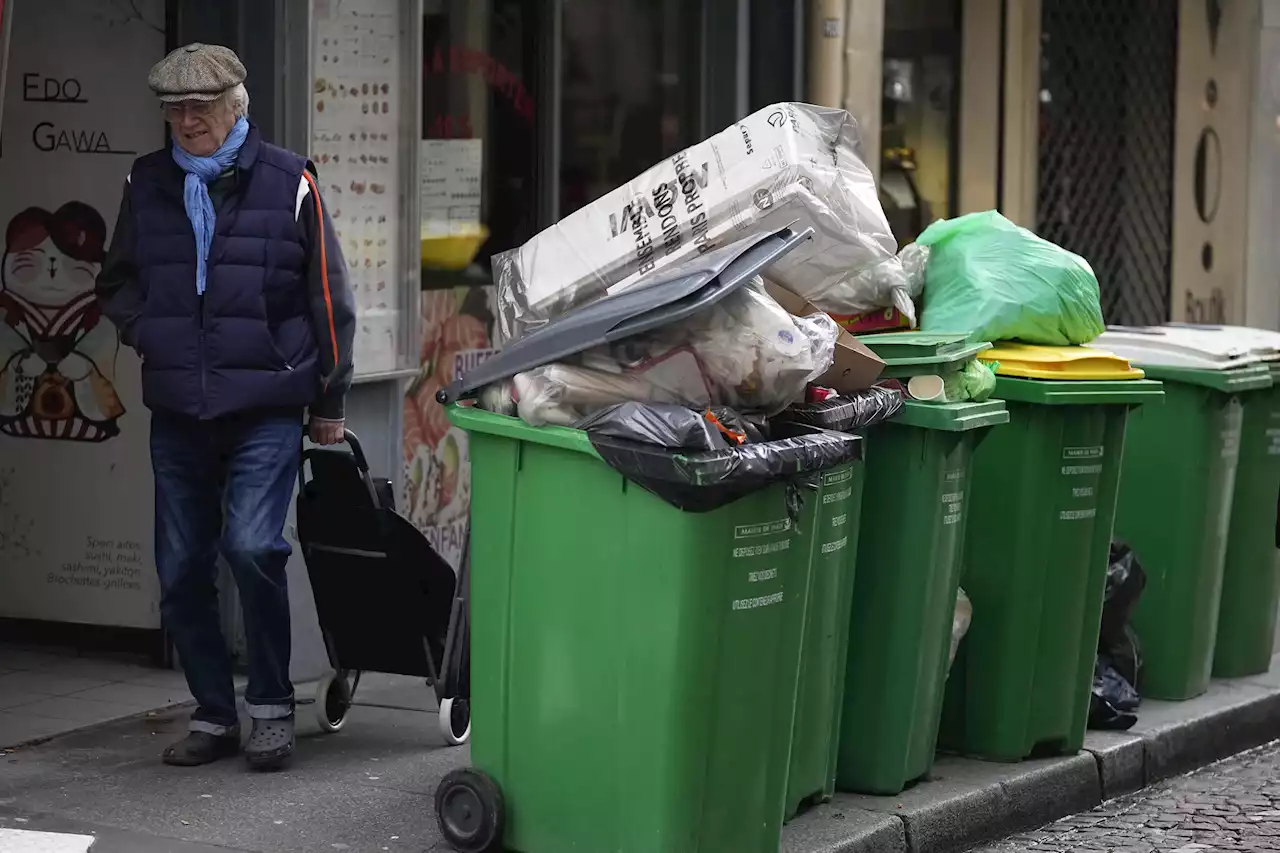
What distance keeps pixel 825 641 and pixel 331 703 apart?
171 cm

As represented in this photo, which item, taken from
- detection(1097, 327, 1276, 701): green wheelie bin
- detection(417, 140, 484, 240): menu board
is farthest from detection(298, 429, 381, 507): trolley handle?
detection(1097, 327, 1276, 701): green wheelie bin

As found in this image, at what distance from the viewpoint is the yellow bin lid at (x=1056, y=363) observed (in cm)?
624

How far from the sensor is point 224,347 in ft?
18.6

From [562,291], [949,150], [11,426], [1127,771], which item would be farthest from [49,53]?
[949,150]

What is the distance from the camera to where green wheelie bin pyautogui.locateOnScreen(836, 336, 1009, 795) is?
18.7 feet

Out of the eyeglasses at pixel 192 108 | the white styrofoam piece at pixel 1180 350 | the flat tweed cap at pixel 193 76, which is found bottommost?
the white styrofoam piece at pixel 1180 350

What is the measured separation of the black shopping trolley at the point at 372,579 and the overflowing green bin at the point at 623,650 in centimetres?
91

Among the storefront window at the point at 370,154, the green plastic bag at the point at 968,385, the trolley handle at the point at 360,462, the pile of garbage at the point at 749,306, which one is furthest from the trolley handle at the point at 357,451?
the green plastic bag at the point at 968,385

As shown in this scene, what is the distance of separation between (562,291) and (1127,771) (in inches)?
103

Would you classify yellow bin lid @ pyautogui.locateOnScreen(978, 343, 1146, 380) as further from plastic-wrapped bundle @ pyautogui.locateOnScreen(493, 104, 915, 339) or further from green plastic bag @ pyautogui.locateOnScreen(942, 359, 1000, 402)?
plastic-wrapped bundle @ pyautogui.locateOnScreen(493, 104, 915, 339)

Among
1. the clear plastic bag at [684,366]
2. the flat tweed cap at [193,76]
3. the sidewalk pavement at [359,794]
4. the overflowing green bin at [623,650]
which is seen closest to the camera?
the overflowing green bin at [623,650]

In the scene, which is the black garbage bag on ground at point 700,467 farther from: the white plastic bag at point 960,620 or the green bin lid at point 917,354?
the white plastic bag at point 960,620

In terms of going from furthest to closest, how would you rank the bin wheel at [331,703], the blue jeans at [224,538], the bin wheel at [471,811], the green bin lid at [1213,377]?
1. the green bin lid at [1213,377]
2. the bin wheel at [331,703]
3. the blue jeans at [224,538]
4. the bin wheel at [471,811]

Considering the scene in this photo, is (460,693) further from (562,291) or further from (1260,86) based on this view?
(1260,86)
